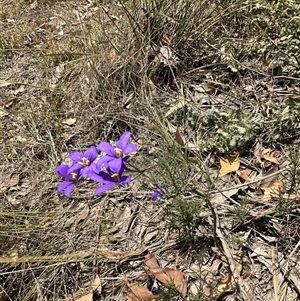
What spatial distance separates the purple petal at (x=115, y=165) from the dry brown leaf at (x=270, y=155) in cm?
86

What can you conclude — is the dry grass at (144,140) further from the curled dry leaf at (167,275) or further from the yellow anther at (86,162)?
the yellow anther at (86,162)

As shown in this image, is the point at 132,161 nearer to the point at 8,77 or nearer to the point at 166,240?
the point at 166,240

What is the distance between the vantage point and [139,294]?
1721 millimetres

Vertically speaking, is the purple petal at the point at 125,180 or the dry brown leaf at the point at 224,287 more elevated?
the purple petal at the point at 125,180

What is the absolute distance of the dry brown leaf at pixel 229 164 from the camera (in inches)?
79.4

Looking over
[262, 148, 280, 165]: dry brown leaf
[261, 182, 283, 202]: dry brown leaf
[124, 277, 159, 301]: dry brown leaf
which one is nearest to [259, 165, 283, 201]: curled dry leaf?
[261, 182, 283, 202]: dry brown leaf

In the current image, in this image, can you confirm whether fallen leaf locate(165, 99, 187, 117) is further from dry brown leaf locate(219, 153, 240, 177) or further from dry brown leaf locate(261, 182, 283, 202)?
dry brown leaf locate(261, 182, 283, 202)

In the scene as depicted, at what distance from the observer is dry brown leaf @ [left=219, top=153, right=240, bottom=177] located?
2018mm

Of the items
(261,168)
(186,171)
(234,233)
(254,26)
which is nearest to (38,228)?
(186,171)

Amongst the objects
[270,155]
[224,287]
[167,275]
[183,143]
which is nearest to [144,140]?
[183,143]

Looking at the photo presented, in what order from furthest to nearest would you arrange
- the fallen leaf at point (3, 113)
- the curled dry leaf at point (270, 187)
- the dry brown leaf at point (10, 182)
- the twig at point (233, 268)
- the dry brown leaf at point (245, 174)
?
the fallen leaf at point (3, 113), the dry brown leaf at point (10, 182), the dry brown leaf at point (245, 174), the curled dry leaf at point (270, 187), the twig at point (233, 268)

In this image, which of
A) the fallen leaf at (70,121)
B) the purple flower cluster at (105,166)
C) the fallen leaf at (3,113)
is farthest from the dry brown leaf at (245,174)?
the fallen leaf at (3,113)

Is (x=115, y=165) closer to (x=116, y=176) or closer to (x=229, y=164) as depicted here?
(x=116, y=176)

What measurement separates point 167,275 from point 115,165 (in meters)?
0.56
